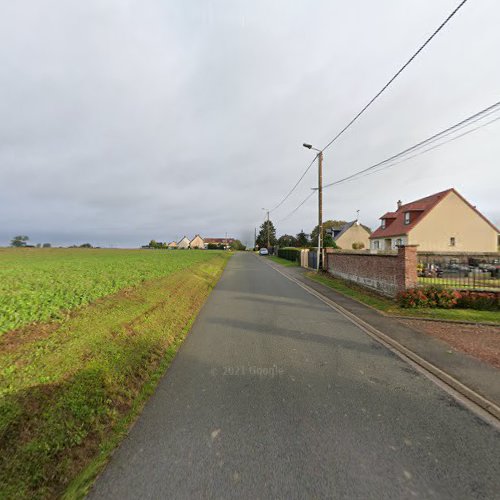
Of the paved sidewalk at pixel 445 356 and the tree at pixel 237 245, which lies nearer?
the paved sidewalk at pixel 445 356

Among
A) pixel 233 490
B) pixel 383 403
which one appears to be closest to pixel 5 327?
pixel 233 490

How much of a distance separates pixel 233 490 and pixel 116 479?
0.98 m

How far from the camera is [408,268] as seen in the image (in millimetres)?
8375

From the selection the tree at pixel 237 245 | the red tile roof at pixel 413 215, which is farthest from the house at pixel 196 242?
the red tile roof at pixel 413 215

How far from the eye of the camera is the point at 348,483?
6.65ft

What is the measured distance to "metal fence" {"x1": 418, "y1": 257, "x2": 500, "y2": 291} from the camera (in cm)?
790

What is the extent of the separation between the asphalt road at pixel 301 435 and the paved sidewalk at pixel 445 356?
638mm

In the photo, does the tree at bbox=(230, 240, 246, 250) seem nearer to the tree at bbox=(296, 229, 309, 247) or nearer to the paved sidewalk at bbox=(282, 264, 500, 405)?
the tree at bbox=(296, 229, 309, 247)

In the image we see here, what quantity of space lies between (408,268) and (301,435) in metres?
7.62

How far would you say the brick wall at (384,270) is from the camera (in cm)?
838

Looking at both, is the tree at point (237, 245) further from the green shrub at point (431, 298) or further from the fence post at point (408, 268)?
the green shrub at point (431, 298)

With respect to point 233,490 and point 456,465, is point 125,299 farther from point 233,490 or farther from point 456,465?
point 456,465

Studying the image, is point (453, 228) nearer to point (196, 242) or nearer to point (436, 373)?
point (436, 373)

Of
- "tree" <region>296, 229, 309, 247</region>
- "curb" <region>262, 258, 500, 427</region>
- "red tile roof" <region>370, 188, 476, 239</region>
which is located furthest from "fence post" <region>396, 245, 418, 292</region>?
"tree" <region>296, 229, 309, 247</region>
